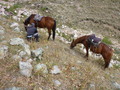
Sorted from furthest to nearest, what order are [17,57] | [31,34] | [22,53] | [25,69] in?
[31,34], [22,53], [17,57], [25,69]

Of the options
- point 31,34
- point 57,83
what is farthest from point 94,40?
point 57,83

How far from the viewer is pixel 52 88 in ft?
11.8

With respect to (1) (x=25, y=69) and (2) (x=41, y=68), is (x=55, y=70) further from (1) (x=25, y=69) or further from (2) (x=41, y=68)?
(1) (x=25, y=69)

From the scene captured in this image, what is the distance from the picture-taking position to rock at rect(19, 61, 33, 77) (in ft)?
12.0

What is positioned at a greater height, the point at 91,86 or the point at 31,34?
the point at 31,34

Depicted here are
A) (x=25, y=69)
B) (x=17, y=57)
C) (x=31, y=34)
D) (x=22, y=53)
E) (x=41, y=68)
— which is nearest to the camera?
(x=25, y=69)

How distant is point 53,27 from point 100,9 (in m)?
8.99

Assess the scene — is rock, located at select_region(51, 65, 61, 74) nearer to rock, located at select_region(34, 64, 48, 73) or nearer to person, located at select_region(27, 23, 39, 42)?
rock, located at select_region(34, 64, 48, 73)

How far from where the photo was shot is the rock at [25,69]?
3.66 meters

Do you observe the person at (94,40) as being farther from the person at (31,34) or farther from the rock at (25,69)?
the rock at (25,69)

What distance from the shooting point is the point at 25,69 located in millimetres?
3715

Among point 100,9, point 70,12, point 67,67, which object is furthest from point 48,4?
point 67,67

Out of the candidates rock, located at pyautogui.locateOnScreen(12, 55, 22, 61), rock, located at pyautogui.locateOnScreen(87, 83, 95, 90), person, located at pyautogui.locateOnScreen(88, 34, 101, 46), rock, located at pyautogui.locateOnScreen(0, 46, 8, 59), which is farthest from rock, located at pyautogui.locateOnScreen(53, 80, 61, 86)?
person, located at pyautogui.locateOnScreen(88, 34, 101, 46)

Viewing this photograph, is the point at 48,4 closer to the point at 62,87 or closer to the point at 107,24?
the point at 107,24
